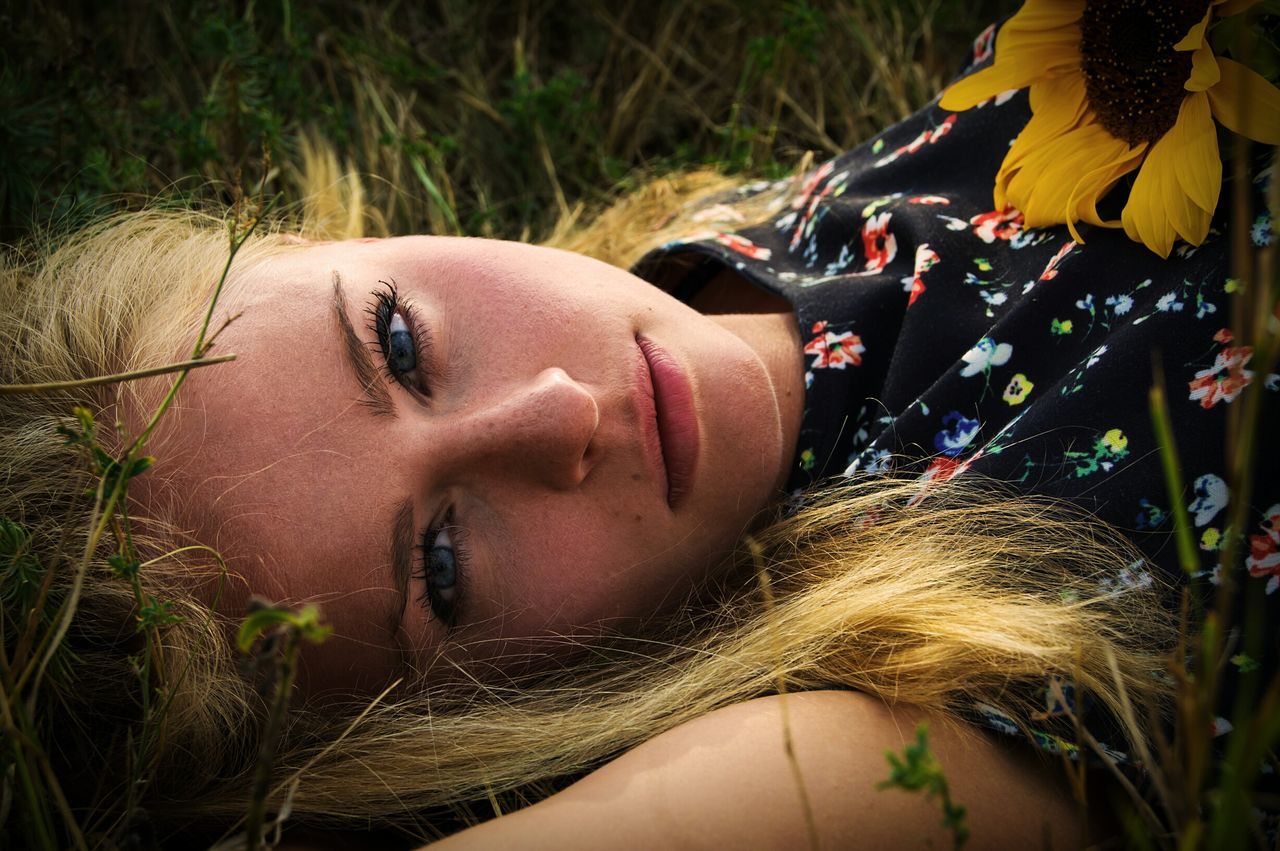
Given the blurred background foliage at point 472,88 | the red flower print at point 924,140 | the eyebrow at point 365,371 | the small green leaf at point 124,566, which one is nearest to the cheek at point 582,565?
the eyebrow at point 365,371

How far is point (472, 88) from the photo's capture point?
110 inches

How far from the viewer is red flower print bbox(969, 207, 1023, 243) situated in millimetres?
1564

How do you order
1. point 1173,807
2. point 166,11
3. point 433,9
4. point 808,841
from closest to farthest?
1. point 1173,807
2. point 808,841
3. point 166,11
4. point 433,9

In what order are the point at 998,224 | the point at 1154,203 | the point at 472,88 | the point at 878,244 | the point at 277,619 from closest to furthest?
1. the point at 277,619
2. the point at 1154,203
3. the point at 998,224
4. the point at 878,244
5. the point at 472,88

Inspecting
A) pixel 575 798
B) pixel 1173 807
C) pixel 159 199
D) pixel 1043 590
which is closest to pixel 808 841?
pixel 575 798

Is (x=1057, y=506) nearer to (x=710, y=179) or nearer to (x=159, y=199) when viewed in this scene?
(x=710, y=179)

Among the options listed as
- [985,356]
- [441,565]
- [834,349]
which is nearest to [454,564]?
[441,565]

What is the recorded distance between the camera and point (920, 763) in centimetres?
77

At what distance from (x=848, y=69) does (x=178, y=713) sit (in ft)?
8.03

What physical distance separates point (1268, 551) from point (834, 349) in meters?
0.70

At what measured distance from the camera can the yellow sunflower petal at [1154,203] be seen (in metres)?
1.22

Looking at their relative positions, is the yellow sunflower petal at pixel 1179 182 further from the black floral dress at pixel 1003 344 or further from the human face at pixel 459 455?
the human face at pixel 459 455

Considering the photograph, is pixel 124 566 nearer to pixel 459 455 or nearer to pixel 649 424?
pixel 459 455

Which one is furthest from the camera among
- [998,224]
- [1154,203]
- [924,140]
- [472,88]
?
[472,88]
